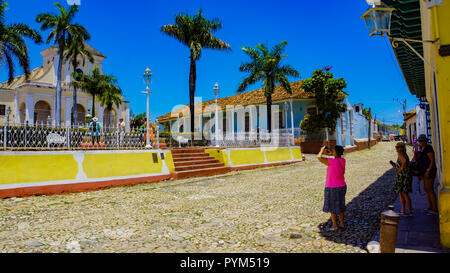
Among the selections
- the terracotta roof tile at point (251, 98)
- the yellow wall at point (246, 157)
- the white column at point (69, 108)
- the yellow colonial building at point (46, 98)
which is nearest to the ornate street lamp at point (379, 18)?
the yellow wall at point (246, 157)

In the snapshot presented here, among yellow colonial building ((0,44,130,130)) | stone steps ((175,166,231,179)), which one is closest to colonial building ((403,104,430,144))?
stone steps ((175,166,231,179))

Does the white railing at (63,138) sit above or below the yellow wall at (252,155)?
above

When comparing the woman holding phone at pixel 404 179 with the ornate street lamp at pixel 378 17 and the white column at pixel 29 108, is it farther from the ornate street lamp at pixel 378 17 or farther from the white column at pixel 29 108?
the white column at pixel 29 108

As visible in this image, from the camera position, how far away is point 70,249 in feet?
12.3

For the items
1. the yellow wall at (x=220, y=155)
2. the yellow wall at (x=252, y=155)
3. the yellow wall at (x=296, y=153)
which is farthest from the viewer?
the yellow wall at (x=296, y=153)

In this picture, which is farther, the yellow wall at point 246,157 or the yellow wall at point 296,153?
the yellow wall at point 296,153

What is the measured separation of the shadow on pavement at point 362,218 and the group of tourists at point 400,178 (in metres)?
0.20

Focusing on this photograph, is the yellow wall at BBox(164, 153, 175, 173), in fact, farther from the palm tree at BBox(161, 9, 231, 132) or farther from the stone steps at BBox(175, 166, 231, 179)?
the palm tree at BBox(161, 9, 231, 132)

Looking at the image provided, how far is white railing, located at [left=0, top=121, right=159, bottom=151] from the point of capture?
7.69 meters

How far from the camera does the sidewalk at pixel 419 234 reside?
3.35 meters

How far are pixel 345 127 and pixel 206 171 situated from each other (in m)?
17.2

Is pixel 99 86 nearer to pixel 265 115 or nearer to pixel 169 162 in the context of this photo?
pixel 265 115

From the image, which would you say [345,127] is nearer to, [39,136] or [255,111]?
[255,111]

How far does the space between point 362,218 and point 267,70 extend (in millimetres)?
15624
